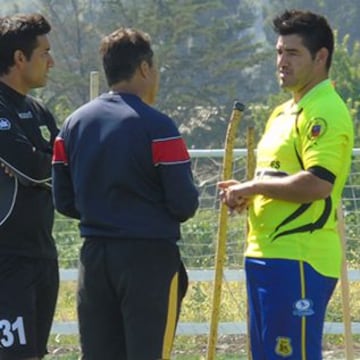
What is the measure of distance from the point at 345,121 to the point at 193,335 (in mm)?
4119

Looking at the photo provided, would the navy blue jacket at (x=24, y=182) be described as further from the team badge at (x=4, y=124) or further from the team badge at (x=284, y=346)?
the team badge at (x=284, y=346)

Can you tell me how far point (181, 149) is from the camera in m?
5.39

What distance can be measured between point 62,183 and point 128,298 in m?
0.56

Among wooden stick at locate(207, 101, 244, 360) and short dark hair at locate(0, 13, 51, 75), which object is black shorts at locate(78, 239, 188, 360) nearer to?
short dark hair at locate(0, 13, 51, 75)

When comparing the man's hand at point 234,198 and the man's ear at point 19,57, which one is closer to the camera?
the man's hand at point 234,198

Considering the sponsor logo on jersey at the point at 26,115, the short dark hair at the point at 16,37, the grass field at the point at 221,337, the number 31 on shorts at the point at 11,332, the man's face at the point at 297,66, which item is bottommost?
the grass field at the point at 221,337

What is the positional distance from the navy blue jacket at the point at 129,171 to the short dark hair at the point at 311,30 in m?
0.62

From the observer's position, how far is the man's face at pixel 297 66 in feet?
18.2

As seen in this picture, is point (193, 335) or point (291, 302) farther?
point (193, 335)

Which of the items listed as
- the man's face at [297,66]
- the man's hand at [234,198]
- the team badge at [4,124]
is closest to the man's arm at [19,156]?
the team badge at [4,124]

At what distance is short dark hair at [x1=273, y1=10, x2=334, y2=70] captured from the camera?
554cm

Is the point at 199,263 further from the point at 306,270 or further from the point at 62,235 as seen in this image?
the point at 306,270

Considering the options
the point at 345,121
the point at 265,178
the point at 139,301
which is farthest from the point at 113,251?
the point at 345,121

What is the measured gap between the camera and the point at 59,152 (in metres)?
5.64
